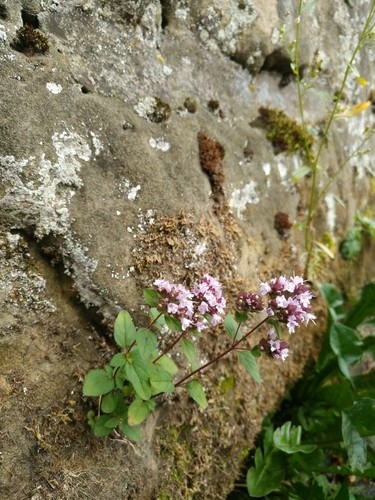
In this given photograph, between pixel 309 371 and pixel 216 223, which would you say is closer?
pixel 216 223

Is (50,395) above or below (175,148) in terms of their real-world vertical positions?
below

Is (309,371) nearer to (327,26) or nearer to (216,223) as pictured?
(216,223)

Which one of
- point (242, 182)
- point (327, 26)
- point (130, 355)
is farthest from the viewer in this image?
point (327, 26)

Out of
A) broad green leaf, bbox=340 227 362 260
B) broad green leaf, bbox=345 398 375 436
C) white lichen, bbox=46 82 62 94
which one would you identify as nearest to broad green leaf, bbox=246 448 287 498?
broad green leaf, bbox=345 398 375 436

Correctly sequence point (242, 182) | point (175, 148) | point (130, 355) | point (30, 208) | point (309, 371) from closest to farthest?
point (130, 355) → point (30, 208) → point (175, 148) → point (242, 182) → point (309, 371)

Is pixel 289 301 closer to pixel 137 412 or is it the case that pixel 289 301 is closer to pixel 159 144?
pixel 137 412

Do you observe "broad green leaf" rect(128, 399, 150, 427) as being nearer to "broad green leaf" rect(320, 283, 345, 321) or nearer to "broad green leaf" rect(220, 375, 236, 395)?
"broad green leaf" rect(220, 375, 236, 395)

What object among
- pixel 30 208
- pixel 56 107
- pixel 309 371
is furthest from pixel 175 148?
pixel 309 371
